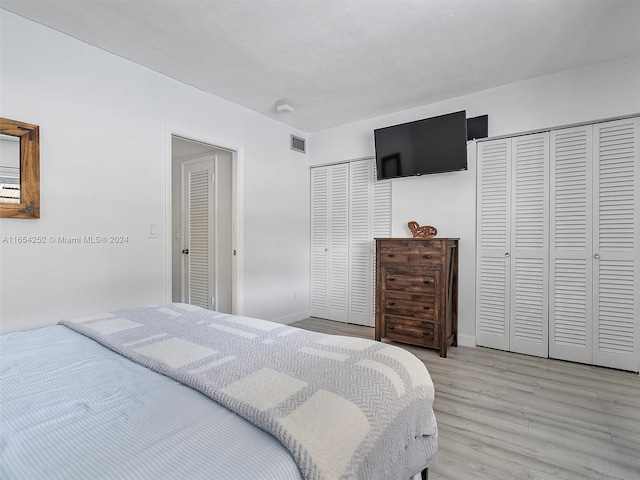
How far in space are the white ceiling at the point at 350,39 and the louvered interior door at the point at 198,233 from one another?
1.28 metres

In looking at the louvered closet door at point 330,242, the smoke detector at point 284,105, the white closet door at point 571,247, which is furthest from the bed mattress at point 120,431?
the louvered closet door at point 330,242

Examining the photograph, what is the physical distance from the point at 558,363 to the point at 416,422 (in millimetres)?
2505

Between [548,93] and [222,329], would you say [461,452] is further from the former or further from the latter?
[548,93]

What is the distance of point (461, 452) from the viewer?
1694 millimetres

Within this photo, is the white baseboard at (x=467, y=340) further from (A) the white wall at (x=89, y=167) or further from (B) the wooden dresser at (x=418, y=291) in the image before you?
(A) the white wall at (x=89, y=167)

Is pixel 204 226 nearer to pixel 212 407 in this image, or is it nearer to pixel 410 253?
pixel 410 253

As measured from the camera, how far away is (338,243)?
170 inches

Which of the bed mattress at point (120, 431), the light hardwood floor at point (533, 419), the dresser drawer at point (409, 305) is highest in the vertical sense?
the bed mattress at point (120, 431)

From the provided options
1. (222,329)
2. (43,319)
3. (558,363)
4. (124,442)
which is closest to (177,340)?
(222,329)

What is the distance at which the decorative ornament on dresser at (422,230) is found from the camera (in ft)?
11.4

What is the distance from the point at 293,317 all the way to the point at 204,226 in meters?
1.63

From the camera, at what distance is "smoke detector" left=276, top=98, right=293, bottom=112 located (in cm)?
341

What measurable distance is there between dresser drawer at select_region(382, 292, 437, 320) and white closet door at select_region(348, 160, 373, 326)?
669 millimetres

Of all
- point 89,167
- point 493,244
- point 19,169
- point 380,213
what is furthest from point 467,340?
point 19,169
